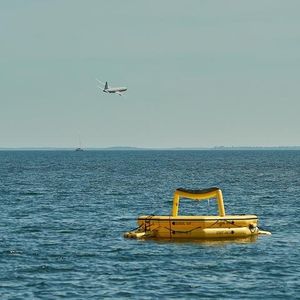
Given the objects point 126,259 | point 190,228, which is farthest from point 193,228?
point 126,259

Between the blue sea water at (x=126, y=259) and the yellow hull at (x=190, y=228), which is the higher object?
the yellow hull at (x=190, y=228)

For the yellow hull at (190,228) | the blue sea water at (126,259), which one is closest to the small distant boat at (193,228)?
the yellow hull at (190,228)

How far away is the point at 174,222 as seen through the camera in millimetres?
54688

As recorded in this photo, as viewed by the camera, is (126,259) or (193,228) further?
(193,228)

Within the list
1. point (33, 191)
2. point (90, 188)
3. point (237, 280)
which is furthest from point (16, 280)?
point (90, 188)

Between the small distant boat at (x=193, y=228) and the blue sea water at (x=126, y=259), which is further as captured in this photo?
the small distant boat at (x=193, y=228)

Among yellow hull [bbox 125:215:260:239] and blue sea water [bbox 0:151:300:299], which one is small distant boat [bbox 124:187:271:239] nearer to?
yellow hull [bbox 125:215:260:239]

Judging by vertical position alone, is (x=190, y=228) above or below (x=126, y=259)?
above

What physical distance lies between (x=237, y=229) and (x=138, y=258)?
35.7 ft

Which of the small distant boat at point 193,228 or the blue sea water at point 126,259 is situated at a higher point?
the small distant boat at point 193,228

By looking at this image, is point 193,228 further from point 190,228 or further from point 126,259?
point 126,259

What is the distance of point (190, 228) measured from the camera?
54.7 meters

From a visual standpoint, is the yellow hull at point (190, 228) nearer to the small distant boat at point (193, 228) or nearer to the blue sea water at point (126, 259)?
the small distant boat at point (193, 228)

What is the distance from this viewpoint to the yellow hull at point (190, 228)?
5450cm
